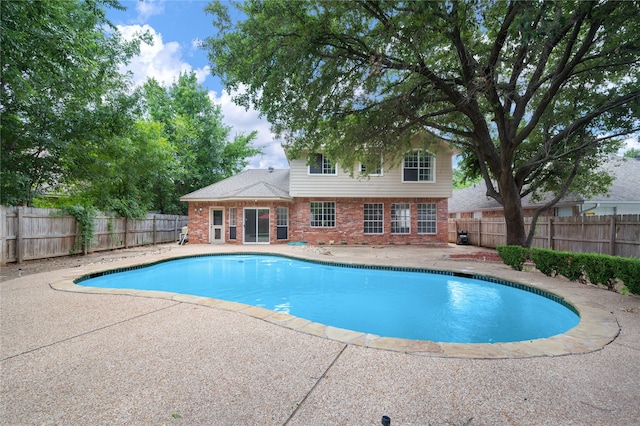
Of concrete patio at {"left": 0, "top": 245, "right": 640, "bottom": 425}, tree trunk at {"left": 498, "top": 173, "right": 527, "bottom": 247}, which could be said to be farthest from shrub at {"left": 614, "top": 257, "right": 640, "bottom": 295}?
tree trunk at {"left": 498, "top": 173, "right": 527, "bottom": 247}

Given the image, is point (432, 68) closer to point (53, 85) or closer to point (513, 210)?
point (513, 210)

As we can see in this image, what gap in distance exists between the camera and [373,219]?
15633 mm

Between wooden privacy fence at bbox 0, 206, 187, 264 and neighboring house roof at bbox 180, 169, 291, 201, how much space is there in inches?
118

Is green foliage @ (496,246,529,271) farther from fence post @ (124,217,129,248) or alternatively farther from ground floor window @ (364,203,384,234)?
fence post @ (124,217,129,248)

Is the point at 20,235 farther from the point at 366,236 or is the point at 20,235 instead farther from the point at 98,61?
the point at 366,236

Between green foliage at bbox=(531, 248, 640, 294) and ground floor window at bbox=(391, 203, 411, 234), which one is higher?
ground floor window at bbox=(391, 203, 411, 234)

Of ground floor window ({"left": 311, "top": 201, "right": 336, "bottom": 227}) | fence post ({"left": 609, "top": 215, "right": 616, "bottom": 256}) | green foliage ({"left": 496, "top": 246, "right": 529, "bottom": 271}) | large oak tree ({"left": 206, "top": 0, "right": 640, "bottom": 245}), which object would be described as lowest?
green foliage ({"left": 496, "top": 246, "right": 529, "bottom": 271})

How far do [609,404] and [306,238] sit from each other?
13.7 metres

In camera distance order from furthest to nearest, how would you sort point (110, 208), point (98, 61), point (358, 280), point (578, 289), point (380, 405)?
point (110, 208) → point (98, 61) → point (358, 280) → point (578, 289) → point (380, 405)

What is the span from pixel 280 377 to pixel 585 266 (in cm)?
727

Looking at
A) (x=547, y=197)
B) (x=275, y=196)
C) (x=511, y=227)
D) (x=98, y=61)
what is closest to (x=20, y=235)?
(x=98, y=61)

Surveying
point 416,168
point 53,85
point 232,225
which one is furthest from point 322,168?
point 53,85

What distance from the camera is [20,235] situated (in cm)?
874

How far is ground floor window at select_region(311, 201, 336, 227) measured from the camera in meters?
15.6
